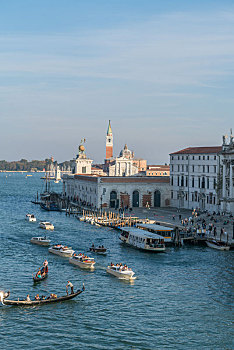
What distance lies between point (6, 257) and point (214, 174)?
44.7m

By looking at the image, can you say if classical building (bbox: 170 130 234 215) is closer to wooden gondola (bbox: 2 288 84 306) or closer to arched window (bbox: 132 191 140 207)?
arched window (bbox: 132 191 140 207)

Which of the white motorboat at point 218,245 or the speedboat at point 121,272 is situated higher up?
the white motorboat at point 218,245

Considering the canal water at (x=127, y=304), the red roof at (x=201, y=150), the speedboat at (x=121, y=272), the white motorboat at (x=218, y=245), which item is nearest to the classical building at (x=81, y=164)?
the red roof at (x=201, y=150)

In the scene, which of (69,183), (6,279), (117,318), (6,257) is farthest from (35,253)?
(69,183)

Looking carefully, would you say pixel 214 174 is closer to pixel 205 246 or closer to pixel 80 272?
pixel 205 246

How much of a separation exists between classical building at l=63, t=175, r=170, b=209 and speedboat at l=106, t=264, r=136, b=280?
2247 inches

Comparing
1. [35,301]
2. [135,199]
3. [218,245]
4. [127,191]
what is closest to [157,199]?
[135,199]

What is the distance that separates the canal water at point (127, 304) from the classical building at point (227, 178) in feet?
66.0

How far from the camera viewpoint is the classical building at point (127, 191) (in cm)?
10838

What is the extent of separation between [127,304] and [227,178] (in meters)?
47.9

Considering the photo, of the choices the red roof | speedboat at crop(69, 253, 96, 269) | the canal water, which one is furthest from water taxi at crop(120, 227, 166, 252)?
the red roof

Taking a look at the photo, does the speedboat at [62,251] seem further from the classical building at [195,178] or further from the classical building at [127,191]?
the classical building at [127,191]

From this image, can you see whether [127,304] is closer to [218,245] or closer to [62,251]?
[62,251]

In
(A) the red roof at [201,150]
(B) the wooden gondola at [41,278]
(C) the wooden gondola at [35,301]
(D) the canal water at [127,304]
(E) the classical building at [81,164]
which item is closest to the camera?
(D) the canal water at [127,304]
